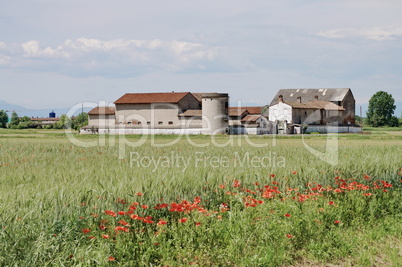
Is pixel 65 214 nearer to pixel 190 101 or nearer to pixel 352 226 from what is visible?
pixel 352 226

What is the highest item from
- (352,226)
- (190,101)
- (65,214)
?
(190,101)

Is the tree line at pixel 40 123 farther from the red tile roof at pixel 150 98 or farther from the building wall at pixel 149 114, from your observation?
the red tile roof at pixel 150 98

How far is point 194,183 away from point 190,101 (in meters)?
78.9

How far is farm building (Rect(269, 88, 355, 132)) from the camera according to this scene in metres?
83.9

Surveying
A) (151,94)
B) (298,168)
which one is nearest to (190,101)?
(151,94)

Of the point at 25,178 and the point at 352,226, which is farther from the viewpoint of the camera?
the point at 25,178

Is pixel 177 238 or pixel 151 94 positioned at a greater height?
pixel 151 94

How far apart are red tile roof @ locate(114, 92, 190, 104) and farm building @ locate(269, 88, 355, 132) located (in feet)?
64.3

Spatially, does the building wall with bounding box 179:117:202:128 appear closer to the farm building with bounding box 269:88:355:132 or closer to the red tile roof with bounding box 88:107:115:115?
the farm building with bounding box 269:88:355:132

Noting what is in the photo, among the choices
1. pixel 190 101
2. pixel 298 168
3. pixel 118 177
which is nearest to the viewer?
pixel 118 177

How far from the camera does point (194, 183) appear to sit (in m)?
9.12

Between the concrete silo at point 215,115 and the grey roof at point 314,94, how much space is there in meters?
Result: 33.6

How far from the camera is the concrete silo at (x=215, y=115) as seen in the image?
2677 inches

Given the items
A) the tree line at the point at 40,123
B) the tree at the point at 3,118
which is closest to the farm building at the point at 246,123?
the tree line at the point at 40,123
